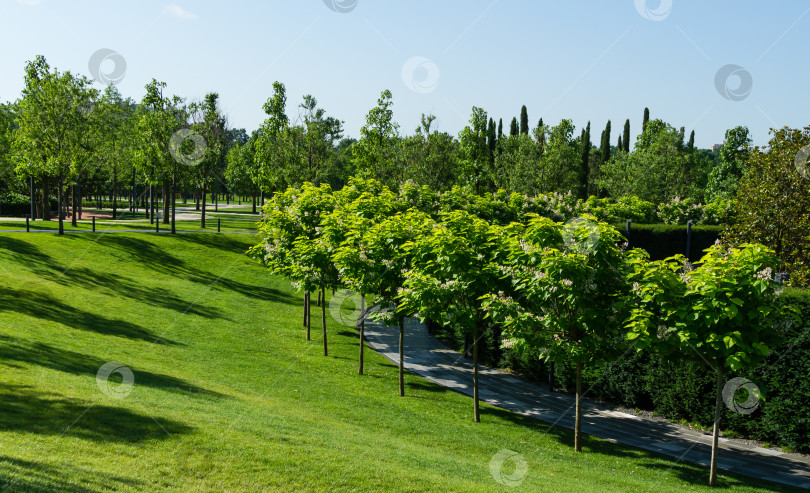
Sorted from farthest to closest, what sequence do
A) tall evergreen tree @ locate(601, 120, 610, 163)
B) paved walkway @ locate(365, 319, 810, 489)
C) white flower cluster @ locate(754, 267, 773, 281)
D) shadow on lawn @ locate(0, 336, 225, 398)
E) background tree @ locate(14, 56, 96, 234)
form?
tall evergreen tree @ locate(601, 120, 610, 163)
background tree @ locate(14, 56, 96, 234)
paved walkway @ locate(365, 319, 810, 489)
shadow on lawn @ locate(0, 336, 225, 398)
white flower cluster @ locate(754, 267, 773, 281)

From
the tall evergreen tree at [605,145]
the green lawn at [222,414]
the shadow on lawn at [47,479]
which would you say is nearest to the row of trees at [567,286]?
the green lawn at [222,414]

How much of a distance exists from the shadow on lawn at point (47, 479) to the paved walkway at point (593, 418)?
1385 cm

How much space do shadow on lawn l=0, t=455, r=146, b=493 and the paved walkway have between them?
1385cm

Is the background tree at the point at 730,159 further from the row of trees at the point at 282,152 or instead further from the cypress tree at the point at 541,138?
the cypress tree at the point at 541,138

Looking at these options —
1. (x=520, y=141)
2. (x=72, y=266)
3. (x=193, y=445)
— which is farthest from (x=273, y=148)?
(x=193, y=445)

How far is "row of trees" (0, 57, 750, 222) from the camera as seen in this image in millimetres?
37625

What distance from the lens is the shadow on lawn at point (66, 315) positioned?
20547mm

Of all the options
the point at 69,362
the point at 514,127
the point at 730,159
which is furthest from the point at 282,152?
the point at 730,159

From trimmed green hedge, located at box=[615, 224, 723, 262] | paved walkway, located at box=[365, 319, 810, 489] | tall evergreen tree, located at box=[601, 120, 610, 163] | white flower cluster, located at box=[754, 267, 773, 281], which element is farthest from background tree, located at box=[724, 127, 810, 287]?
tall evergreen tree, located at box=[601, 120, 610, 163]

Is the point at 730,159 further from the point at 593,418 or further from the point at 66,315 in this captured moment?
the point at 66,315

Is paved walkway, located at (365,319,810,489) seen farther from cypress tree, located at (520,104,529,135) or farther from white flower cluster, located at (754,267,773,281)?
cypress tree, located at (520,104,529,135)

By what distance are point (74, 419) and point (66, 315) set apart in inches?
524

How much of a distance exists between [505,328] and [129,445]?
9610mm

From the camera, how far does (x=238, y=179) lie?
80000 mm
